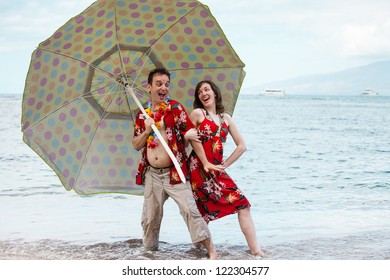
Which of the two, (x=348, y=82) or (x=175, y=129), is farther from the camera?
(x=348, y=82)

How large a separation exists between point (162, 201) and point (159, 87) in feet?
2.35

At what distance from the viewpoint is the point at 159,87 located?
11.4 feet

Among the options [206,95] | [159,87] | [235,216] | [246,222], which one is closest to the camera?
[159,87]

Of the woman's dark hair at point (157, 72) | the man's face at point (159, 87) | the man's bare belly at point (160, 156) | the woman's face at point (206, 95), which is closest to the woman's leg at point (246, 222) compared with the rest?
the man's bare belly at point (160, 156)

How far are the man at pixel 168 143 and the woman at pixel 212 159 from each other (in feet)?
0.30

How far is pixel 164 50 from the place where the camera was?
377 cm

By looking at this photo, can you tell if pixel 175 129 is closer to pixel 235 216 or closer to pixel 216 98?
pixel 216 98

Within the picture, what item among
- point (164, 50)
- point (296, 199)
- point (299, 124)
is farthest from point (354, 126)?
point (164, 50)

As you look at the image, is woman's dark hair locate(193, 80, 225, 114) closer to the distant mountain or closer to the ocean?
the ocean

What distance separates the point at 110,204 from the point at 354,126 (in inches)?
563

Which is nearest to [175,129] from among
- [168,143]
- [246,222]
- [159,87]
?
[168,143]

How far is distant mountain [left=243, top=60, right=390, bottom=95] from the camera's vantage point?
49041 mm

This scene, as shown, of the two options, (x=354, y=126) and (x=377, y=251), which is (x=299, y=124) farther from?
(x=377, y=251)

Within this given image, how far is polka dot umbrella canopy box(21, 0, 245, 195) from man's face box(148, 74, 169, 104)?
10.3 inches
